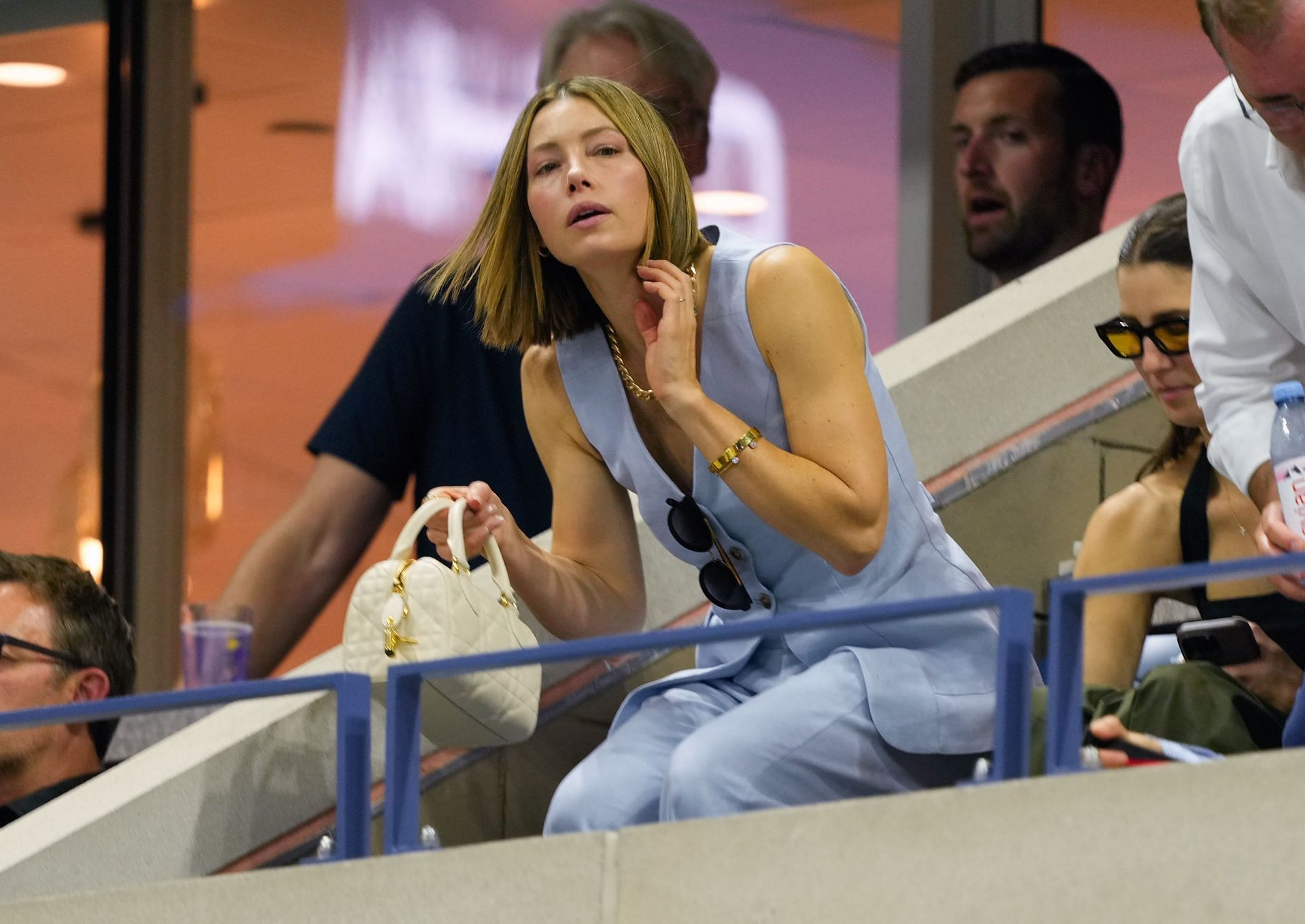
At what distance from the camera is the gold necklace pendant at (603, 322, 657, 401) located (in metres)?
3.32

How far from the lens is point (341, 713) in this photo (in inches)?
114

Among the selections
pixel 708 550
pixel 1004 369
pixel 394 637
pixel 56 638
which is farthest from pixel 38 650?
pixel 1004 369

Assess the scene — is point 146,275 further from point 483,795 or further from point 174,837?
point 483,795

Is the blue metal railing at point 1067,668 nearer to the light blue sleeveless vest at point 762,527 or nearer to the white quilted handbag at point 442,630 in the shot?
the light blue sleeveless vest at point 762,527

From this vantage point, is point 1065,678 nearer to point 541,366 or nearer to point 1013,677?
point 1013,677

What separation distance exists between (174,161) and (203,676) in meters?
3.64

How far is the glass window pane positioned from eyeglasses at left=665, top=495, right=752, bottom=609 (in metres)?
5.01

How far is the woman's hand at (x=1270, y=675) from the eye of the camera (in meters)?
2.54

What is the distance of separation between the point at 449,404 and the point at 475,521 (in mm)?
1108

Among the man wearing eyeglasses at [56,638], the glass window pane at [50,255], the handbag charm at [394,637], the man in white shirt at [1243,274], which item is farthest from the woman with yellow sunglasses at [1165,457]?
the glass window pane at [50,255]

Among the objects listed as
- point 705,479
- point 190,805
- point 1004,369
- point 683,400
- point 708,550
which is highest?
point 1004,369

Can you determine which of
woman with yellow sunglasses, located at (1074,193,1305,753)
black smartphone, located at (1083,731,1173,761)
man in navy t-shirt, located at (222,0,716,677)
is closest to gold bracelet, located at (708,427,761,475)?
woman with yellow sunglasses, located at (1074,193,1305,753)

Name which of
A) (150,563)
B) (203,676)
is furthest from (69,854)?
(150,563)

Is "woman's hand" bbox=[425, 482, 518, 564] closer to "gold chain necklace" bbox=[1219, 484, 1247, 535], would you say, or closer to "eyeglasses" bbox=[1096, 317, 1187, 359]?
"eyeglasses" bbox=[1096, 317, 1187, 359]
